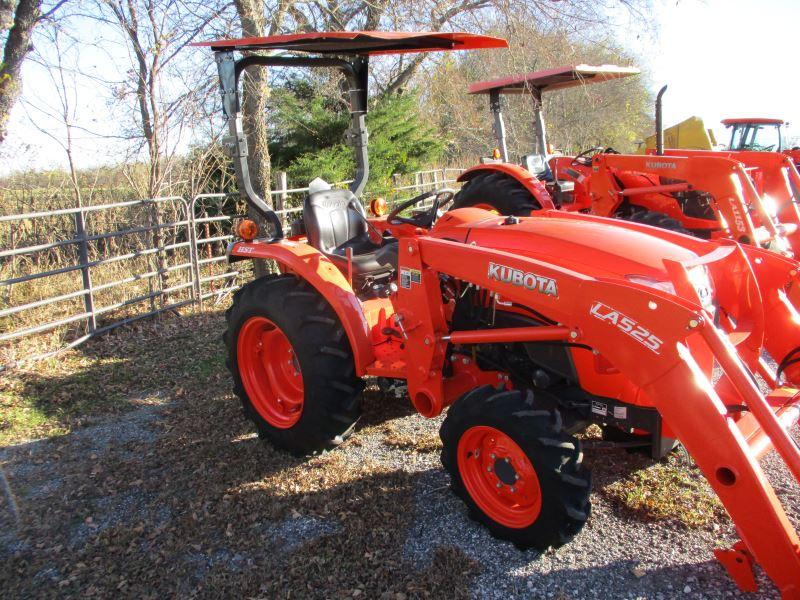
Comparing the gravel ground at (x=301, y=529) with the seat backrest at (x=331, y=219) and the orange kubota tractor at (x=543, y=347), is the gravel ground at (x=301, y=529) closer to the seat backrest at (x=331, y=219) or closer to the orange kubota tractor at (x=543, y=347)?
the orange kubota tractor at (x=543, y=347)

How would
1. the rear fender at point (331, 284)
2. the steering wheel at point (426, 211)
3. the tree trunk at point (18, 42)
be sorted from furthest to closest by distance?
the tree trunk at point (18, 42)
the steering wheel at point (426, 211)
the rear fender at point (331, 284)

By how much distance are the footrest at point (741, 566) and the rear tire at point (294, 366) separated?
1898 mm

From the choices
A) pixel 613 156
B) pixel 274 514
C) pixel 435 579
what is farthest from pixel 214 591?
pixel 613 156

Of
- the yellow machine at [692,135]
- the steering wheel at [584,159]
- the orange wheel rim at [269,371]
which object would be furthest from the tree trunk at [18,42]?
the yellow machine at [692,135]

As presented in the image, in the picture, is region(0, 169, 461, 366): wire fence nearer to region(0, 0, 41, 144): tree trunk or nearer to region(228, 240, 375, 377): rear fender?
region(0, 0, 41, 144): tree trunk

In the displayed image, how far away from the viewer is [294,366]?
13.3 feet

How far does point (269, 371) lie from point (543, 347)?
76.3 inches

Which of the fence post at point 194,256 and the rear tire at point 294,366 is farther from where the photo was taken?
the fence post at point 194,256

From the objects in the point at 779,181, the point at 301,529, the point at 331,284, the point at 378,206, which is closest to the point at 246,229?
the point at 331,284

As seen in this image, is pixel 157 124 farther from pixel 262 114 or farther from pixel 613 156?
pixel 613 156

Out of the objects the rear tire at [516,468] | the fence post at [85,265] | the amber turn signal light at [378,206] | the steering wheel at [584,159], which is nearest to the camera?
the rear tire at [516,468]

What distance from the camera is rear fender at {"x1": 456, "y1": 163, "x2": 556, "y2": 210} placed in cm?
648

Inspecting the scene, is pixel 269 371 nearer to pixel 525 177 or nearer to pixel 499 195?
pixel 499 195

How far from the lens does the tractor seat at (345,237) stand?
13.2 feet
